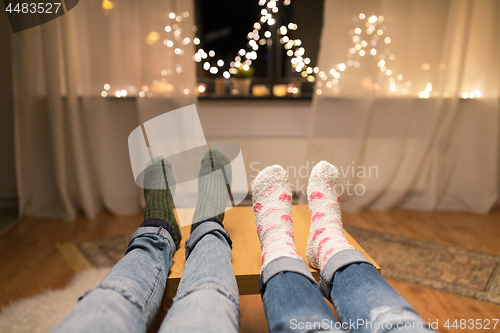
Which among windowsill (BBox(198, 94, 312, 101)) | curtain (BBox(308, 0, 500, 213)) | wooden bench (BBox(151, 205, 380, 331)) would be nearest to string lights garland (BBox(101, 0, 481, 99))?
curtain (BBox(308, 0, 500, 213))

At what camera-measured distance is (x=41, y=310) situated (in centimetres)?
91

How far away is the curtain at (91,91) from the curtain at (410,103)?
31.2 inches

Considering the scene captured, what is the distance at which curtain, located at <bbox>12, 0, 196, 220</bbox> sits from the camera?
1.48 m

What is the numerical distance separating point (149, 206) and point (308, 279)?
47 cm

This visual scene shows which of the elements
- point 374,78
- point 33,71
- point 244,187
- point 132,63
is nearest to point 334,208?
point 244,187

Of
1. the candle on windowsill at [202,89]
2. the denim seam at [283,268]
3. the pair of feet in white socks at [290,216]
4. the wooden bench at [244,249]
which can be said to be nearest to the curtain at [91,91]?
the candle on windowsill at [202,89]

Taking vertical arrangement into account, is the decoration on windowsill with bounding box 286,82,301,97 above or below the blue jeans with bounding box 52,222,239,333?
above

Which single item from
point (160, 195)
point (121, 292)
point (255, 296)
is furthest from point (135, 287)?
point (255, 296)

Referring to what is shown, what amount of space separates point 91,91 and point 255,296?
1284mm

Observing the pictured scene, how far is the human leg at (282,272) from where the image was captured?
417 millimetres

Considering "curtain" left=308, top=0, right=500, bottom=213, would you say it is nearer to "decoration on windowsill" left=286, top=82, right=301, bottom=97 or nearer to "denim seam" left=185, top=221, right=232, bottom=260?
"decoration on windowsill" left=286, top=82, right=301, bottom=97

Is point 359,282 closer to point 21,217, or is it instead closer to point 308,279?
point 308,279

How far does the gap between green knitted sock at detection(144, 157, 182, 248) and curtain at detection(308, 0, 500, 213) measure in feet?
3.21

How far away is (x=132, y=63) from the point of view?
1546 millimetres
